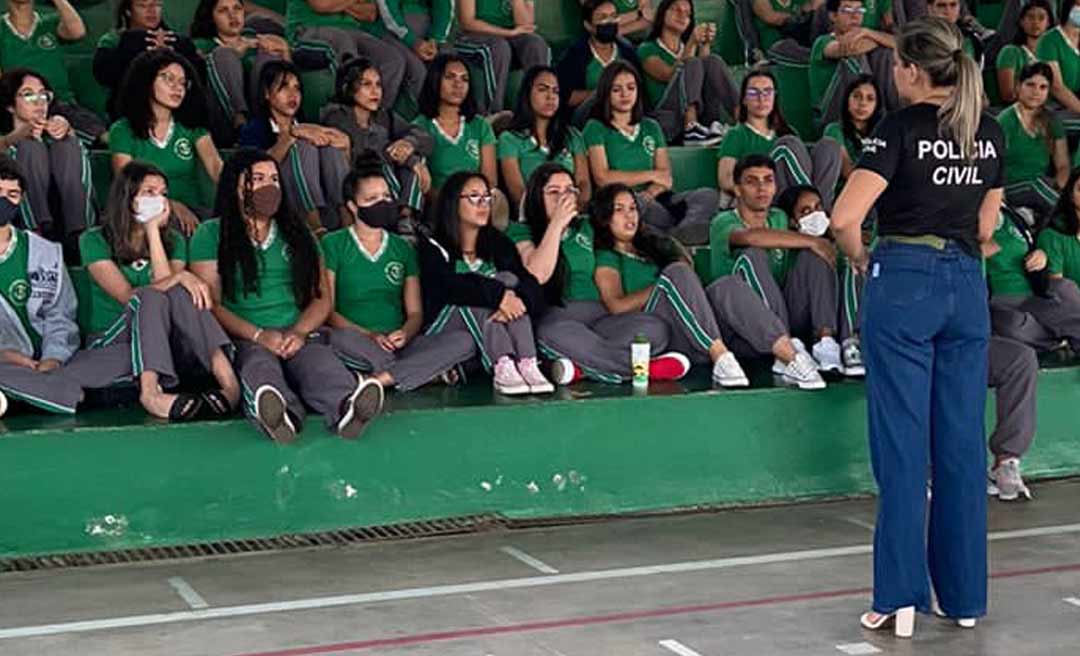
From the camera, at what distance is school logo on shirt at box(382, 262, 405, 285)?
7.79 m

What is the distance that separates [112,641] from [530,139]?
165 inches

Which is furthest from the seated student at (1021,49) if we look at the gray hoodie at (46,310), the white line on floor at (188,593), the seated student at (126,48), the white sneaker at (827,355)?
the white line on floor at (188,593)

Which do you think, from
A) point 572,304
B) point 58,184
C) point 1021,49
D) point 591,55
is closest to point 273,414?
point 572,304

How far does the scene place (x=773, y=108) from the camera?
9695mm

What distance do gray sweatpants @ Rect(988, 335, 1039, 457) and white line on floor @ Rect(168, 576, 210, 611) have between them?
134 inches

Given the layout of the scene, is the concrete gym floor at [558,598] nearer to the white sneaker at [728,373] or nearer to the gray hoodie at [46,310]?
the white sneaker at [728,373]

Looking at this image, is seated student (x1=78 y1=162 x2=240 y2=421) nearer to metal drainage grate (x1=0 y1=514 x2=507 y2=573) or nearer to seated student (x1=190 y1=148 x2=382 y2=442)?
seated student (x1=190 y1=148 x2=382 y2=442)

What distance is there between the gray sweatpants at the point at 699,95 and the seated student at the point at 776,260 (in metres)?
1.72

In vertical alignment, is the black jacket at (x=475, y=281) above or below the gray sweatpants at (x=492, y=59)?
below

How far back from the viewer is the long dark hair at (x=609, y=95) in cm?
928

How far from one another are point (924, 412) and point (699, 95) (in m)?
4.94

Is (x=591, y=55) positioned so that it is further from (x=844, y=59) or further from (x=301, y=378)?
(x=301, y=378)

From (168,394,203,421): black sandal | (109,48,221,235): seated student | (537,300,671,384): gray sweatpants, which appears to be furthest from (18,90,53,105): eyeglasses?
(537,300,671,384): gray sweatpants

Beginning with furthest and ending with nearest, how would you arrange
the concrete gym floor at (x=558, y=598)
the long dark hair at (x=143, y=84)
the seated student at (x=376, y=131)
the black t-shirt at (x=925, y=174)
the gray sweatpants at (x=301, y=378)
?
the seated student at (x=376, y=131) → the long dark hair at (x=143, y=84) → the gray sweatpants at (x=301, y=378) → the concrete gym floor at (x=558, y=598) → the black t-shirt at (x=925, y=174)
